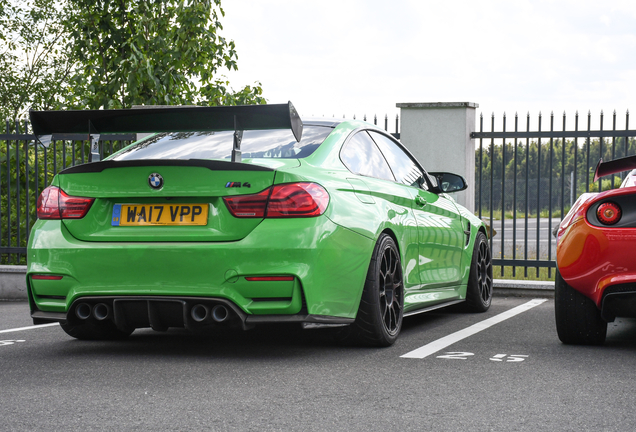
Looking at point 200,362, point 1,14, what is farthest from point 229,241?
point 1,14

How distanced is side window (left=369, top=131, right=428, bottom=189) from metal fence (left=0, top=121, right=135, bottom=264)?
164 inches

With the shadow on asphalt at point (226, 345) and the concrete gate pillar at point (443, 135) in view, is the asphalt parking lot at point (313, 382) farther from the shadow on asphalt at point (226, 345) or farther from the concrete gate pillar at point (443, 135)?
the concrete gate pillar at point (443, 135)

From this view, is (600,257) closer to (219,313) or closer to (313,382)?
(313,382)

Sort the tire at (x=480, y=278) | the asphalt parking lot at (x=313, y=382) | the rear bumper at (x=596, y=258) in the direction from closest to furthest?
the asphalt parking lot at (x=313, y=382) → the rear bumper at (x=596, y=258) → the tire at (x=480, y=278)

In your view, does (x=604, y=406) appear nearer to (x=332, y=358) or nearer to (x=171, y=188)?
(x=332, y=358)

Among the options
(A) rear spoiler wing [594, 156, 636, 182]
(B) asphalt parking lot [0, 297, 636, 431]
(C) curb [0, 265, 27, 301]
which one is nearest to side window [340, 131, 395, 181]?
(B) asphalt parking lot [0, 297, 636, 431]

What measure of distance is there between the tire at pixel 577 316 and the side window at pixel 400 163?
135cm

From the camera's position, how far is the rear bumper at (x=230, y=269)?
13.3 ft

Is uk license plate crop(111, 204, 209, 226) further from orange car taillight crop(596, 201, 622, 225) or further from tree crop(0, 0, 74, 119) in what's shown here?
tree crop(0, 0, 74, 119)

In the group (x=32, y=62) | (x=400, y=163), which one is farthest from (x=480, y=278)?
(x=32, y=62)

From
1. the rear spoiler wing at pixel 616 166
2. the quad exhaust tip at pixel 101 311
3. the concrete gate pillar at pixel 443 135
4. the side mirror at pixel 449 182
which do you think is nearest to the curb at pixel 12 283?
the concrete gate pillar at pixel 443 135

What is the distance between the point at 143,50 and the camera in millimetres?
10859

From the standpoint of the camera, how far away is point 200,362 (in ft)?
13.9

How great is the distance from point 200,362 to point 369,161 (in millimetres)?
1705
